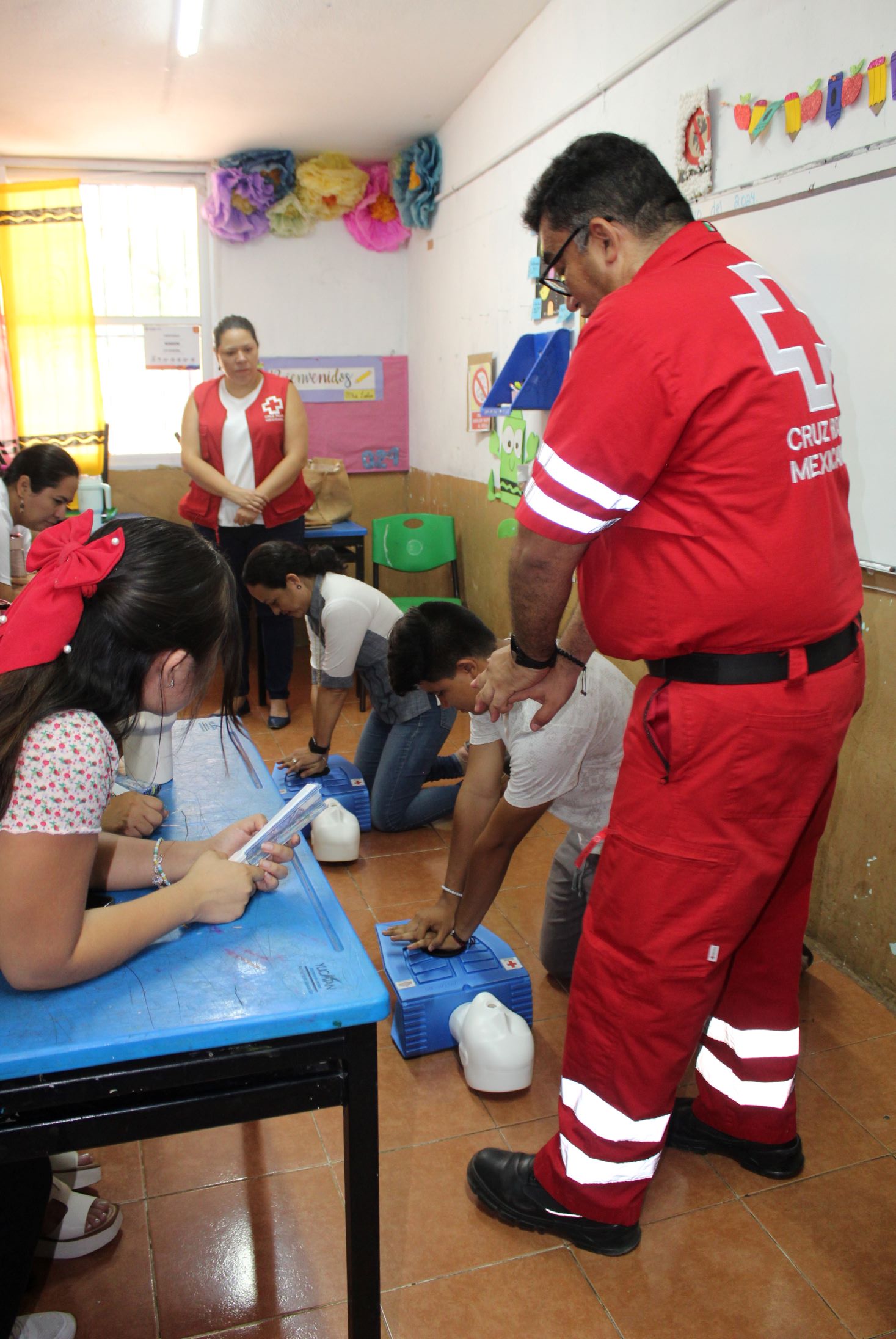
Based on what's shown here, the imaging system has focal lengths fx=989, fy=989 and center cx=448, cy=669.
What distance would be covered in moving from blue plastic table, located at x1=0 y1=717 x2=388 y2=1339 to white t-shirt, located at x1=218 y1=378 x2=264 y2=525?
340cm

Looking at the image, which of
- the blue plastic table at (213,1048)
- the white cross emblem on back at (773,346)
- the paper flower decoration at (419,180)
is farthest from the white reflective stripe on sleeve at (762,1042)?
the paper flower decoration at (419,180)

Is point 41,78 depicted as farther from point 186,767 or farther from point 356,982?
point 356,982

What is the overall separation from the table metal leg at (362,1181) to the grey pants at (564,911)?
1.11m

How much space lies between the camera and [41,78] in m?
4.23

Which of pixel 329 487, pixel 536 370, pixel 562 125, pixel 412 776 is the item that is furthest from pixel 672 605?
pixel 329 487

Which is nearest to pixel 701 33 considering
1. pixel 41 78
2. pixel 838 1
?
pixel 838 1

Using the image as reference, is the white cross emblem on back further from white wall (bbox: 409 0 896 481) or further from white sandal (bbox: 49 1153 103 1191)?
white sandal (bbox: 49 1153 103 1191)

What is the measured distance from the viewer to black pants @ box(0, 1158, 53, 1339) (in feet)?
4.44

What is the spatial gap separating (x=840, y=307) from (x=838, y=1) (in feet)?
2.07

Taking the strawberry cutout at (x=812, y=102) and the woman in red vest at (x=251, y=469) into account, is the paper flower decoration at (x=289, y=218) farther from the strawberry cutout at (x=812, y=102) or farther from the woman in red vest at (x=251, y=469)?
the strawberry cutout at (x=812, y=102)

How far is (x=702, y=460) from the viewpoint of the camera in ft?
4.41

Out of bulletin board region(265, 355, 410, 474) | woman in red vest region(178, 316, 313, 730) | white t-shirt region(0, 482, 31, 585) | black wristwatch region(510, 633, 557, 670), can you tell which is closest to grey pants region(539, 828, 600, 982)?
black wristwatch region(510, 633, 557, 670)

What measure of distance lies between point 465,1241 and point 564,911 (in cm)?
79

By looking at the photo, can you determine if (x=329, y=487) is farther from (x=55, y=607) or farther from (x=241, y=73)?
(x=55, y=607)
